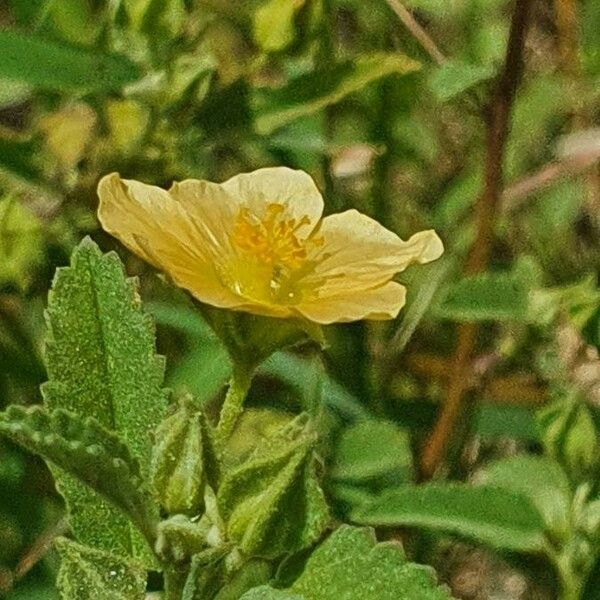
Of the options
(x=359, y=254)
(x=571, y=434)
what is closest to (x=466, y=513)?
(x=571, y=434)

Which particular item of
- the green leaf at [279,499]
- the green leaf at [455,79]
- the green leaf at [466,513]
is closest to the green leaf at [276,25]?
the green leaf at [455,79]

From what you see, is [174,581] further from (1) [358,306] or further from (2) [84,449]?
(1) [358,306]

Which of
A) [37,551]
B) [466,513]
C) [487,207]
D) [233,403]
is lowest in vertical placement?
[37,551]

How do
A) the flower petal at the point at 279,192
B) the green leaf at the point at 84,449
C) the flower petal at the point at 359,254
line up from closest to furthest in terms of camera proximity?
1. the green leaf at the point at 84,449
2. the flower petal at the point at 359,254
3. the flower petal at the point at 279,192

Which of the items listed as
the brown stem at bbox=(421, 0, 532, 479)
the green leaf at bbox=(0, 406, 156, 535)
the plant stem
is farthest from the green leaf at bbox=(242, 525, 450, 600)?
the brown stem at bbox=(421, 0, 532, 479)

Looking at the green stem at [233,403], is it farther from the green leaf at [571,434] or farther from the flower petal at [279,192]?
the green leaf at [571,434]

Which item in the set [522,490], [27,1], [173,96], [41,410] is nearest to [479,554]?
[522,490]

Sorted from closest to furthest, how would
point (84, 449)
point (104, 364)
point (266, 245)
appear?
point (84, 449) < point (104, 364) < point (266, 245)
